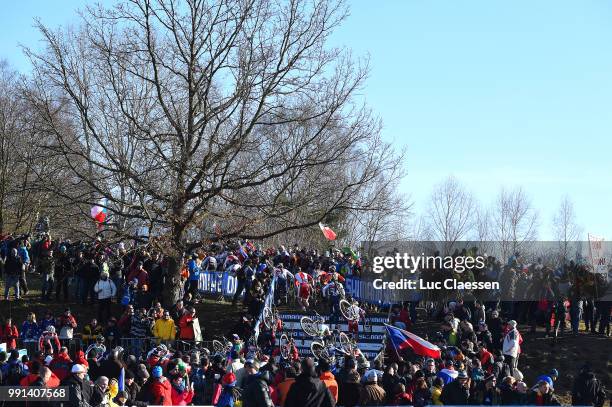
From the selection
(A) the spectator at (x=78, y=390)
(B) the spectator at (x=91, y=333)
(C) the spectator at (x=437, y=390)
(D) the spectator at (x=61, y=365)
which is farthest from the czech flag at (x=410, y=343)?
(A) the spectator at (x=78, y=390)

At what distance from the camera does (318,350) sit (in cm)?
2086

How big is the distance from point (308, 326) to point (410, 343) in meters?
2.75

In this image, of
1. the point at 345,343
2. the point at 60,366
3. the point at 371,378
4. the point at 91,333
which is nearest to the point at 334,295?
the point at 345,343

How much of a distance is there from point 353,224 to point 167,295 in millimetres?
32263

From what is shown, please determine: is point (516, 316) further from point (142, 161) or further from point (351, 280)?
point (142, 161)

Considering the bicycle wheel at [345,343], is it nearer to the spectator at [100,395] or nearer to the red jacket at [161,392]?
the red jacket at [161,392]

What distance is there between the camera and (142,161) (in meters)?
25.7

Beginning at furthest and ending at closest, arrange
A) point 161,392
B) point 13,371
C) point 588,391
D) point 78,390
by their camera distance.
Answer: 1. point 588,391
2. point 13,371
3. point 161,392
4. point 78,390

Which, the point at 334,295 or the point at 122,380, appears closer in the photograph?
the point at 122,380

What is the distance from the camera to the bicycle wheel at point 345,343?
2061 centimetres

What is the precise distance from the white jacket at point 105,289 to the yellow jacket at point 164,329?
383 centimetres

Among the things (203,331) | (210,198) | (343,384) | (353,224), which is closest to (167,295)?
(203,331)

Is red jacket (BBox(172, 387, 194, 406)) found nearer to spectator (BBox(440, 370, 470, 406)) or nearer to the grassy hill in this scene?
spectator (BBox(440, 370, 470, 406))

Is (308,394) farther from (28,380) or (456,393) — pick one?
(28,380)
